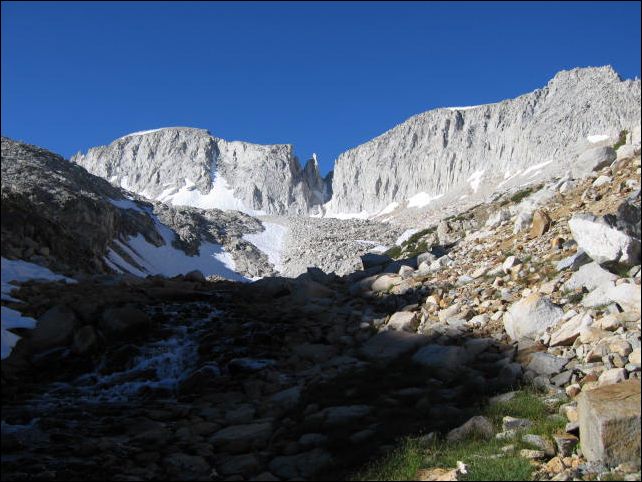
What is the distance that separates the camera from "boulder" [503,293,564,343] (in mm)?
12336

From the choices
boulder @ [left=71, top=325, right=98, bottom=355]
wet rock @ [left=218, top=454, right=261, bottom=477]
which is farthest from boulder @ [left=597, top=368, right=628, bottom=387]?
boulder @ [left=71, top=325, right=98, bottom=355]

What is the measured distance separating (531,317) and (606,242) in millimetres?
2322

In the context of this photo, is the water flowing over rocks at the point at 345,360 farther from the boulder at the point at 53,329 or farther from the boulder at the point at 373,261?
the boulder at the point at 373,261

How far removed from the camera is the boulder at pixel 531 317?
40.5ft

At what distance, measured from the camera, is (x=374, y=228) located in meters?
141

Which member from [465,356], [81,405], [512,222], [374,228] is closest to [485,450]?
[465,356]

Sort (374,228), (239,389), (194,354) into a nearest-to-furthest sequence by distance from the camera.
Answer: (239,389) < (194,354) < (374,228)

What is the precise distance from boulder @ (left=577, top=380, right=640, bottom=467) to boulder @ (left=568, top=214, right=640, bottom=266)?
5390 mm

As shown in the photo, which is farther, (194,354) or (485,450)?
(194,354)

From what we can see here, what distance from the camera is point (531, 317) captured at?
41.2 feet

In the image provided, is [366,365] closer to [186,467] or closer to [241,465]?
[241,465]

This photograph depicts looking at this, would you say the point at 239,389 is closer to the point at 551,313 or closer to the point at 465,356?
the point at 465,356

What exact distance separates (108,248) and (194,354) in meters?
50.3

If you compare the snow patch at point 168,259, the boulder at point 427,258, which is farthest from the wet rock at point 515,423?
the snow patch at point 168,259
